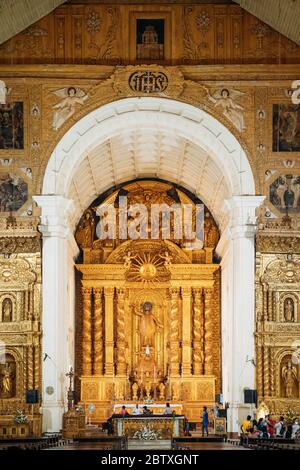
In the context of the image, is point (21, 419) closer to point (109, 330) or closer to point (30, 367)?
point (30, 367)

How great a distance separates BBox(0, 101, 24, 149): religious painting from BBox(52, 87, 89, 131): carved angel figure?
92 centimetres

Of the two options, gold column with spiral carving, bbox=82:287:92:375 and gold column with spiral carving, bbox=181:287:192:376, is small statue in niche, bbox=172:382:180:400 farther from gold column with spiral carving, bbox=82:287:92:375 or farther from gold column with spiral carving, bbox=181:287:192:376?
gold column with spiral carving, bbox=82:287:92:375

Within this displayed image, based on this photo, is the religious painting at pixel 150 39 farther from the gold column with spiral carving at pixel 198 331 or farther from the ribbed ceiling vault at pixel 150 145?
the gold column with spiral carving at pixel 198 331

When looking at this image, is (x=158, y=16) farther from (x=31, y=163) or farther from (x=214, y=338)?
(x=214, y=338)

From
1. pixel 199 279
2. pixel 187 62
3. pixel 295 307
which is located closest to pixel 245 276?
pixel 295 307

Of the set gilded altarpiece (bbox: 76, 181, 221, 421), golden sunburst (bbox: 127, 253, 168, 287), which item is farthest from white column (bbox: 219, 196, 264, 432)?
golden sunburst (bbox: 127, 253, 168, 287)

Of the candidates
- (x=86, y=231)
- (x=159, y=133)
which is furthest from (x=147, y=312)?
(x=159, y=133)

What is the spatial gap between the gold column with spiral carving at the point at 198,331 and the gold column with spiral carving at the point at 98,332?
3145mm

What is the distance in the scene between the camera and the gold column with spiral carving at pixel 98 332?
1757 inches

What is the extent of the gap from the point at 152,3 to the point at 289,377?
423 inches

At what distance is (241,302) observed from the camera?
35.8 meters

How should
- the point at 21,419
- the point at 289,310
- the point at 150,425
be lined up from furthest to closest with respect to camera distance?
the point at 289,310
the point at 150,425
the point at 21,419

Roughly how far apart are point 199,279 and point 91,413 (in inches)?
232

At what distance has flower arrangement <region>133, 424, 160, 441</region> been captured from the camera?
110ft
